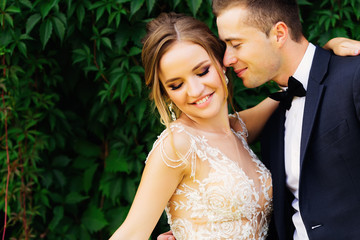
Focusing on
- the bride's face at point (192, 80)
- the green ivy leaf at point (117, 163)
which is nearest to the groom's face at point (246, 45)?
the bride's face at point (192, 80)

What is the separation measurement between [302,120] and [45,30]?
1776 mm

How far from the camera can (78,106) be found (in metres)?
3.56

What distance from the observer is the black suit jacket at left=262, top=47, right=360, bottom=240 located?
2059 mm

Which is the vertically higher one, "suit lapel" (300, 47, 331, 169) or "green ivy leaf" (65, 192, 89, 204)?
"suit lapel" (300, 47, 331, 169)

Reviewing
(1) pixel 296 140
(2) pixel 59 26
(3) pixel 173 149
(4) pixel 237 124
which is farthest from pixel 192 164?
(2) pixel 59 26

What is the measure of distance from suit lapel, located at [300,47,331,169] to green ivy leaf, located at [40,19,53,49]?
1717 millimetres

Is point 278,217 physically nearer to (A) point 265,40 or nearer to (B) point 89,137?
(A) point 265,40

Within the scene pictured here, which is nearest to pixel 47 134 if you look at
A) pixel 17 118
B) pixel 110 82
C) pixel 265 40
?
pixel 17 118

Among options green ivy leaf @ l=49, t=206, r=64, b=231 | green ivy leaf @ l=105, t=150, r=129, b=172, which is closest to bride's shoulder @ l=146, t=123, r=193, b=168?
green ivy leaf @ l=105, t=150, r=129, b=172

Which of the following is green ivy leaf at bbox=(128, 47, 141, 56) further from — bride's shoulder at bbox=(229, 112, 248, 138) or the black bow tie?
the black bow tie

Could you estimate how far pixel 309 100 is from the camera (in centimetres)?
218

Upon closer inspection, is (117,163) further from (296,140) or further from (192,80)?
(296,140)

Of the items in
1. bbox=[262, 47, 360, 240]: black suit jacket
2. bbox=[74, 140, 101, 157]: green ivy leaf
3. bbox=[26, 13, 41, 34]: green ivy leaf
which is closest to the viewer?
bbox=[262, 47, 360, 240]: black suit jacket

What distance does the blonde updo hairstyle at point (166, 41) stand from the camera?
2227 mm
